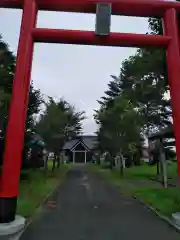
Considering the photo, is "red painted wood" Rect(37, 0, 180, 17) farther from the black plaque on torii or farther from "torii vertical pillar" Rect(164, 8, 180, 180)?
the black plaque on torii

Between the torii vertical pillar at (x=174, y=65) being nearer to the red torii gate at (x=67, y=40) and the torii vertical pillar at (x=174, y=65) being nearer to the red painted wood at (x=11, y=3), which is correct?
the red torii gate at (x=67, y=40)

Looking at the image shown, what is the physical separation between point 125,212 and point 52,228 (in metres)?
3.52

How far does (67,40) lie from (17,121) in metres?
2.94

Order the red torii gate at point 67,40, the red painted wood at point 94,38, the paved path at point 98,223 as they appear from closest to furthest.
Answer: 1. the paved path at point 98,223
2. the red torii gate at point 67,40
3. the red painted wood at point 94,38

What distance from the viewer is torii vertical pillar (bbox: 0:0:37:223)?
27.6 ft

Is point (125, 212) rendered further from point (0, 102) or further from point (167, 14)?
point (0, 102)

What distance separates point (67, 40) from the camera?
9.77m

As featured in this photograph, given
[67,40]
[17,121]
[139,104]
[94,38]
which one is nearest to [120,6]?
[94,38]

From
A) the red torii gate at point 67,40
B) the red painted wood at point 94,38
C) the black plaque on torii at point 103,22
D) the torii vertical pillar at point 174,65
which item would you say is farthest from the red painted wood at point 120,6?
the red painted wood at point 94,38

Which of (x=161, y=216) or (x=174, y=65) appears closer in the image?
(x=174, y=65)

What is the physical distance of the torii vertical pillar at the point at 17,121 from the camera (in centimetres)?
840

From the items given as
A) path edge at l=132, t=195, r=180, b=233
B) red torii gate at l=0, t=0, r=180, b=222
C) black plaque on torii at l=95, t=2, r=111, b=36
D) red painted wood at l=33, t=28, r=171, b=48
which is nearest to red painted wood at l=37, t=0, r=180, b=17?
red torii gate at l=0, t=0, r=180, b=222

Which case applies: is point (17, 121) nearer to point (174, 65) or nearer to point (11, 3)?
point (11, 3)

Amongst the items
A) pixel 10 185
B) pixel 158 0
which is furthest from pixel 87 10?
pixel 10 185
